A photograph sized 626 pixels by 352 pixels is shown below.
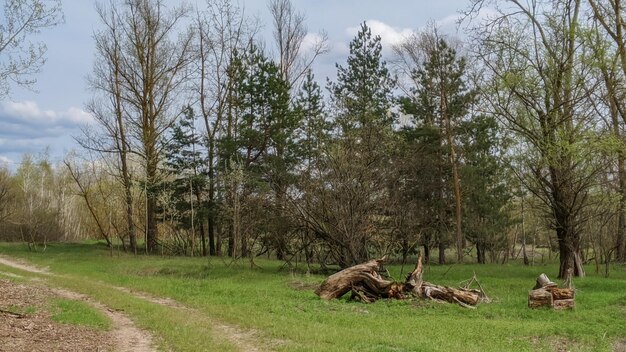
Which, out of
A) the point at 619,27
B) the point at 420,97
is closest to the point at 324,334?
the point at 619,27

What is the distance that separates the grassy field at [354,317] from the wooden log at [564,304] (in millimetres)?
313

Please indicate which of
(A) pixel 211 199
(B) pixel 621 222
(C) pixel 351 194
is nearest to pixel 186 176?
(A) pixel 211 199

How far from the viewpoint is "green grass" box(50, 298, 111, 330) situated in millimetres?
9508

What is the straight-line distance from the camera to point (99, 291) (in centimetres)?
1502

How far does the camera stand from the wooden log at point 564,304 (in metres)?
13.3

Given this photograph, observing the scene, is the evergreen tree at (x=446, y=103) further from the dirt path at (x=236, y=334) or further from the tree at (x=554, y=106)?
the dirt path at (x=236, y=334)

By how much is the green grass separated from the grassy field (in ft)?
2.61

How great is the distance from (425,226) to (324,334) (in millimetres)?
22022

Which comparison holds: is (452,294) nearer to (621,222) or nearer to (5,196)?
(621,222)

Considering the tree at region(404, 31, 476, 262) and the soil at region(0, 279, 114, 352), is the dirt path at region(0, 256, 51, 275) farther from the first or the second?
the tree at region(404, 31, 476, 262)

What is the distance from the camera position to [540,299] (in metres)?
13.5

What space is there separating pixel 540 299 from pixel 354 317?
17.8 feet

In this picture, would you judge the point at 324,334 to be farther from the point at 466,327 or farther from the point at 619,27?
the point at 619,27

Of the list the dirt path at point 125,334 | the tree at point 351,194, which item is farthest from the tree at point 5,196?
the dirt path at point 125,334
